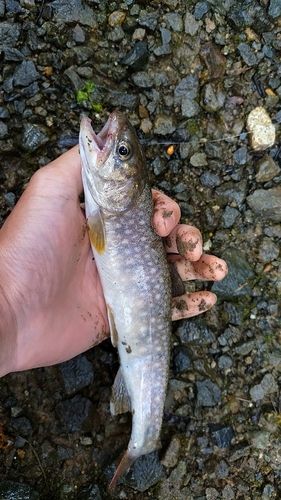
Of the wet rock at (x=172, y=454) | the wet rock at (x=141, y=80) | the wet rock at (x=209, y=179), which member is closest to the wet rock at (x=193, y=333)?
the wet rock at (x=172, y=454)

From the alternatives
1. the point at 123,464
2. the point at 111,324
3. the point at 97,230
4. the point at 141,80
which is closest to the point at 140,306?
the point at 111,324

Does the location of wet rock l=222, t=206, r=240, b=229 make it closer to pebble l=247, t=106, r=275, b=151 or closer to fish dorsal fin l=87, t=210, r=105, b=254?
pebble l=247, t=106, r=275, b=151

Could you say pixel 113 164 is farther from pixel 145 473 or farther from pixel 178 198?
pixel 145 473

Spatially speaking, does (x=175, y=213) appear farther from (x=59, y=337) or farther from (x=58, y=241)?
(x=59, y=337)

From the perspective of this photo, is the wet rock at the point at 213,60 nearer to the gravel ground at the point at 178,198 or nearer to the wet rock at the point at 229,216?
the gravel ground at the point at 178,198

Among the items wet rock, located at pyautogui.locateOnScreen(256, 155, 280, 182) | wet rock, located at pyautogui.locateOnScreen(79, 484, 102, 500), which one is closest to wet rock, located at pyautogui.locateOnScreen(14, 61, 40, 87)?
wet rock, located at pyautogui.locateOnScreen(256, 155, 280, 182)
